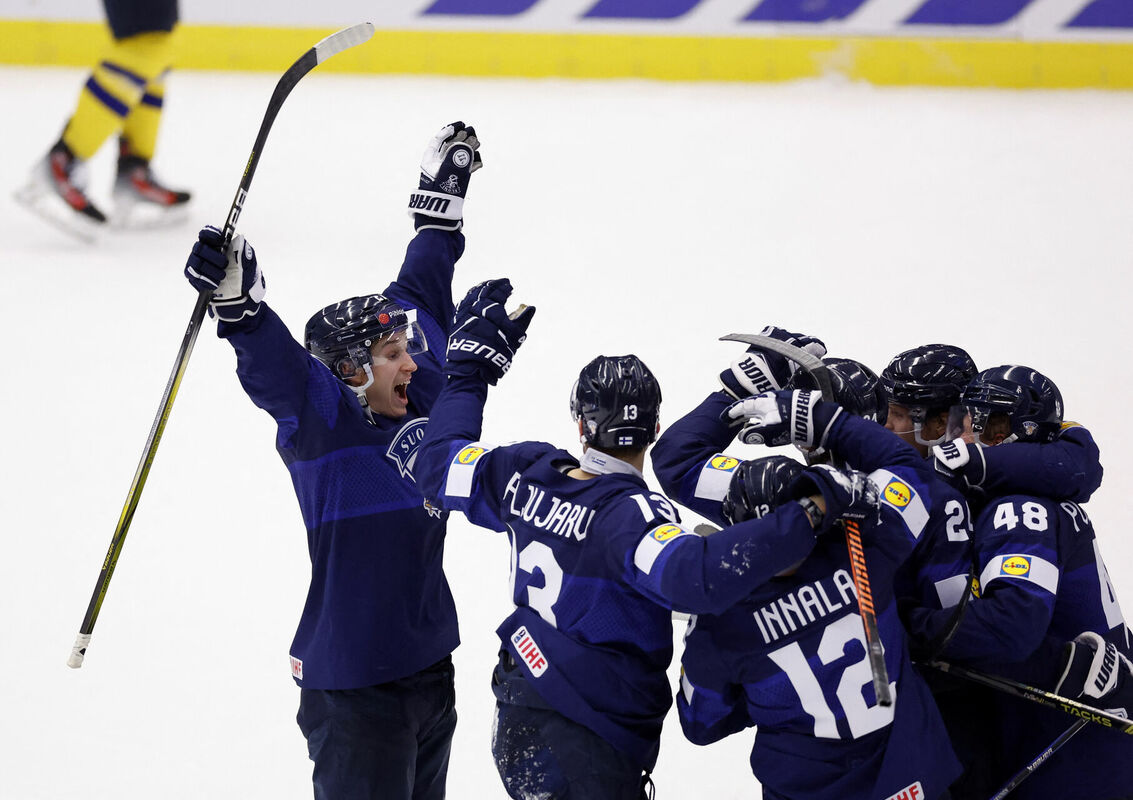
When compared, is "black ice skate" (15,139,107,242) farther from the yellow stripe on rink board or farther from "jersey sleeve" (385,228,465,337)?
"jersey sleeve" (385,228,465,337)

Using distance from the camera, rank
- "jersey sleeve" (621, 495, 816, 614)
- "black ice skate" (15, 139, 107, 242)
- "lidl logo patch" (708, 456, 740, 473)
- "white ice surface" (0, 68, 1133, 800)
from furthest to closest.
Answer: "black ice skate" (15, 139, 107, 242) → "white ice surface" (0, 68, 1133, 800) → "lidl logo patch" (708, 456, 740, 473) → "jersey sleeve" (621, 495, 816, 614)

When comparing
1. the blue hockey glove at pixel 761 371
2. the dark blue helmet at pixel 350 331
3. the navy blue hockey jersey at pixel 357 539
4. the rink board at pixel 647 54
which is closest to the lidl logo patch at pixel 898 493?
the blue hockey glove at pixel 761 371

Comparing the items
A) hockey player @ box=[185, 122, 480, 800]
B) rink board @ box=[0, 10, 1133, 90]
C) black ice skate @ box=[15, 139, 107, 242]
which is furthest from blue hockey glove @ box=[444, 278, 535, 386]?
rink board @ box=[0, 10, 1133, 90]

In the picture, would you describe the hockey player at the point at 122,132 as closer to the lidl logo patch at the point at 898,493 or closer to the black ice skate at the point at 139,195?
the black ice skate at the point at 139,195

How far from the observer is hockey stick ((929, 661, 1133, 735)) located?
83.9 inches

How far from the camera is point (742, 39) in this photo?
7449 millimetres

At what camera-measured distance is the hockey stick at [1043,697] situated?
6.99 feet

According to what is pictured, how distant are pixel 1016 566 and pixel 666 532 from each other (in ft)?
2.14

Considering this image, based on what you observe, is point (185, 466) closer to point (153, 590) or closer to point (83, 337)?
point (153, 590)

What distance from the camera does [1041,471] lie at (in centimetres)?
220

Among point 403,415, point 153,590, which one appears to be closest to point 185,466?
point 153,590

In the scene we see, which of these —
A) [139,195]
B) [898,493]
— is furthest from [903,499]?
[139,195]

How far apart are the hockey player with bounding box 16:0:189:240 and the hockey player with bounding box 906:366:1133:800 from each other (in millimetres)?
4493

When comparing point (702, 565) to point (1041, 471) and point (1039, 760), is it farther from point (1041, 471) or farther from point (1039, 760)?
point (1039, 760)
